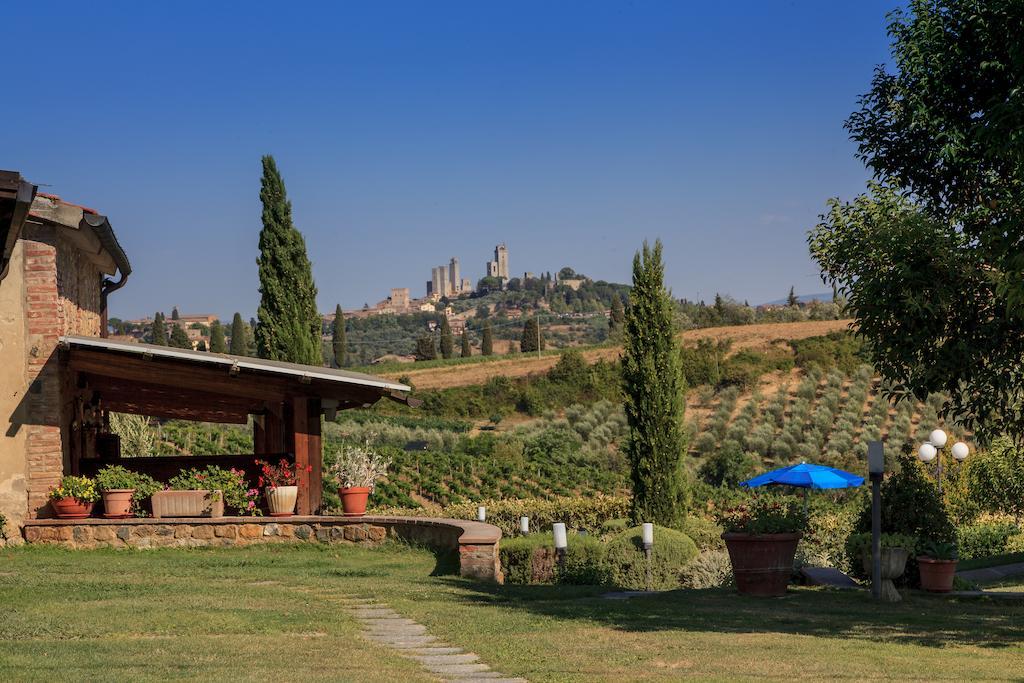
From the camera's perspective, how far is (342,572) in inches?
489

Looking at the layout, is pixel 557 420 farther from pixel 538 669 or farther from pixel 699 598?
pixel 538 669

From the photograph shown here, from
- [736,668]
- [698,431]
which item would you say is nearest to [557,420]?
[698,431]

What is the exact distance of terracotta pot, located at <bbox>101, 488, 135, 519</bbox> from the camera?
14914 millimetres

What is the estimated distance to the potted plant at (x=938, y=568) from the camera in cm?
1201

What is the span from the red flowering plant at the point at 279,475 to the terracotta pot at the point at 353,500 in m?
0.67

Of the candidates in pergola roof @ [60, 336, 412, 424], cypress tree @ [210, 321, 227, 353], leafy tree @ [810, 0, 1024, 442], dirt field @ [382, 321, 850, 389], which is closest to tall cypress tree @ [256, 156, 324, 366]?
pergola roof @ [60, 336, 412, 424]

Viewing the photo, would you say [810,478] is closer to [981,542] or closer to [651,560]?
[981,542]

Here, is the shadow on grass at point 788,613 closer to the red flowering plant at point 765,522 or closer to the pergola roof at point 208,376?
the red flowering plant at point 765,522

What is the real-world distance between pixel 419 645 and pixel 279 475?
7.78 m

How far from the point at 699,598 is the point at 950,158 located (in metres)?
6.39

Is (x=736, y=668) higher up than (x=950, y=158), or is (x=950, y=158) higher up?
(x=950, y=158)

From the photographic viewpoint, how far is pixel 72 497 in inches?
577

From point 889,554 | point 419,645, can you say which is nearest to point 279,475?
point 419,645

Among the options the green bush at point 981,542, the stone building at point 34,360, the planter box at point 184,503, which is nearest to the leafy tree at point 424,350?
the green bush at point 981,542
